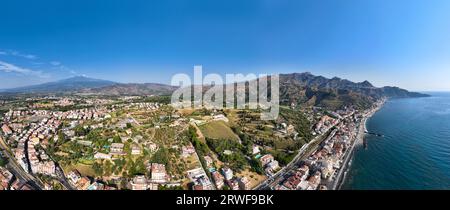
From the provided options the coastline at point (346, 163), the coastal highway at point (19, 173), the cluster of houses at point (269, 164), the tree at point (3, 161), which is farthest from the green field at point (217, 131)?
the tree at point (3, 161)

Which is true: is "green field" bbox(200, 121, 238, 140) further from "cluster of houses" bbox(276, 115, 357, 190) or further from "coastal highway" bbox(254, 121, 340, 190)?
"cluster of houses" bbox(276, 115, 357, 190)

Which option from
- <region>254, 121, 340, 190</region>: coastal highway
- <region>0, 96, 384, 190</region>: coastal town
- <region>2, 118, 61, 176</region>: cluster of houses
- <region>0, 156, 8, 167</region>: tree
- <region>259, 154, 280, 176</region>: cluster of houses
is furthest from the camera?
<region>259, 154, 280, 176</region>: cluster of houses

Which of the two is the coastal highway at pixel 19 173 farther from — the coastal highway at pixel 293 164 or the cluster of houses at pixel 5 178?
the coastal highway at pixel 293 164

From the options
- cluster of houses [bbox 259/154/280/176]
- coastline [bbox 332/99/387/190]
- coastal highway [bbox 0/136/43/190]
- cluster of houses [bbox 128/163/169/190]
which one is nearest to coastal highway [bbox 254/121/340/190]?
cluster of houses [bbox 259/154/280/176]

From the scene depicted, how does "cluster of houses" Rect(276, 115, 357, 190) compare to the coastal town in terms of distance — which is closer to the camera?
the coastal town

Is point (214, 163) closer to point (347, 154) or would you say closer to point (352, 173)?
point (352, 173)
